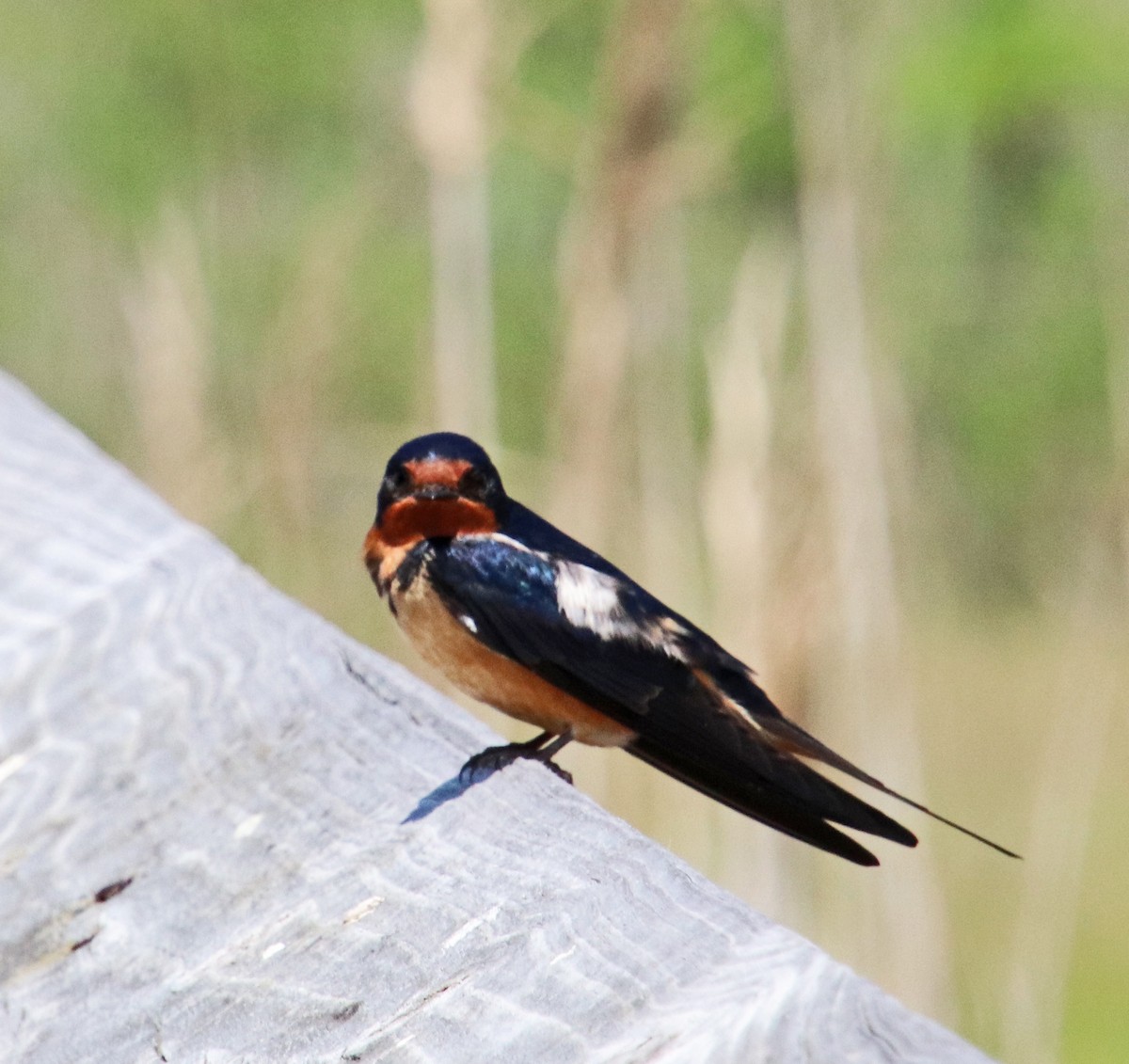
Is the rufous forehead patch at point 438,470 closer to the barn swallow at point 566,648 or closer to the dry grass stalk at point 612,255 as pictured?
the barn swallow at point 566,648

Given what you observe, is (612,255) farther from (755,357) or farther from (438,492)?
(438,492)

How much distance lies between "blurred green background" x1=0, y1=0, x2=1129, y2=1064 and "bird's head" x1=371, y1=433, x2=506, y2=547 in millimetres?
665

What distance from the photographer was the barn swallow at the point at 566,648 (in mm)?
1873

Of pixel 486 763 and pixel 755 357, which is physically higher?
pixel 486 763

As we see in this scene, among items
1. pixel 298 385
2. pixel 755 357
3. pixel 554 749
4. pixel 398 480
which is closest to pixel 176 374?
pixel 298 385

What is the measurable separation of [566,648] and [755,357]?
40.1 inches

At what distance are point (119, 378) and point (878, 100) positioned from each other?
2359 millimetres

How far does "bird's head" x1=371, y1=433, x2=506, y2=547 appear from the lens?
2160 mm

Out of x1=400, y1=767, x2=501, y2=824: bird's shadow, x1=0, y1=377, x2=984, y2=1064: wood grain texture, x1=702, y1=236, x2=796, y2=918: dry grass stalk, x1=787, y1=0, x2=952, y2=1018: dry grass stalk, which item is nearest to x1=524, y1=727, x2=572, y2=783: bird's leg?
x1=0, y1=377, x2=984, y2=1064: wood grain texture

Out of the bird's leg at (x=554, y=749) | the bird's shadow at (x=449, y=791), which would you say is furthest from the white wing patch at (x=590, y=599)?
the bird's shadow at (x=449, y=791)

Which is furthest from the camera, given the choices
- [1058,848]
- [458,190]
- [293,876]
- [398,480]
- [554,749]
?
[458,190]

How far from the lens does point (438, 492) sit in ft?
7.09

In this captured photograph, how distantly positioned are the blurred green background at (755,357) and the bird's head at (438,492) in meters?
0.67

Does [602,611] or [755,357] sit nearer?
[602,611]
